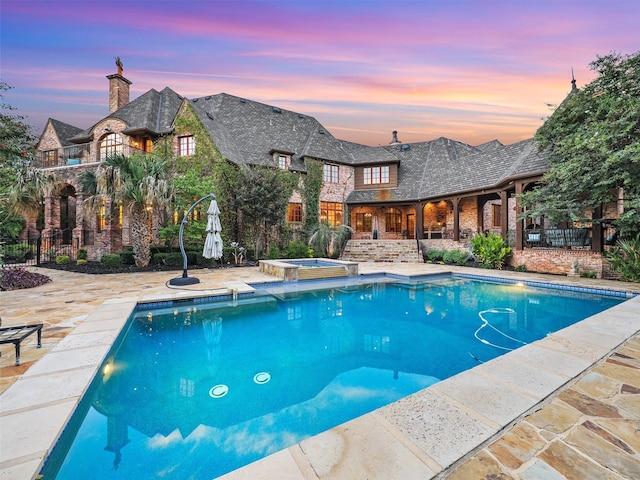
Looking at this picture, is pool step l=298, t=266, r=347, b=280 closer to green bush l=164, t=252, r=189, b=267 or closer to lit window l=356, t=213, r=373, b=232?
green bush l=164, t=252, r=189, b=267

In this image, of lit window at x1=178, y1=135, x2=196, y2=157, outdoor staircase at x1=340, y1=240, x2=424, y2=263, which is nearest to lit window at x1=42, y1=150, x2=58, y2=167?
lit window at x1=178, y1=135, x2=196, y2=157

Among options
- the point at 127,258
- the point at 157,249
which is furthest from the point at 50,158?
the point at 157,249

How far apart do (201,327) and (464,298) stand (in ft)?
24.1

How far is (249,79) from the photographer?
17109 mm

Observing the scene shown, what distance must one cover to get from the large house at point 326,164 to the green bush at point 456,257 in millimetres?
2027

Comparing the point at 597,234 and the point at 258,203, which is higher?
the point at 258,203

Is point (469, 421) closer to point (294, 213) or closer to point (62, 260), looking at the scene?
point (294, 213)

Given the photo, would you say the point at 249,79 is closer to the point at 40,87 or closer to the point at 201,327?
the point at 40,87

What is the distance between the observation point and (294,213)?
61.2 feet

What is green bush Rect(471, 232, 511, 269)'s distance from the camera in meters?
13.1

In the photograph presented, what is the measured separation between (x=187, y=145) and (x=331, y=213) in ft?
33.7

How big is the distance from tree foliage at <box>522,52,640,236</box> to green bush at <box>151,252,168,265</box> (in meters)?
16.1

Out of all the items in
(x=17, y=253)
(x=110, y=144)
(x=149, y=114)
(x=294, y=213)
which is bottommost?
(x=17, y=253)

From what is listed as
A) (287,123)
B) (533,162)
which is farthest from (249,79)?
Answer: (533,162)
